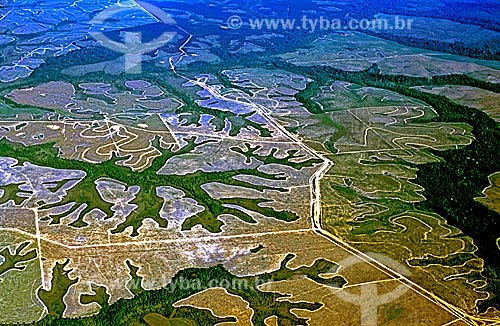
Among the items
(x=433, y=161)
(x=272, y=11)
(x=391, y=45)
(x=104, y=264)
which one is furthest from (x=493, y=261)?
(x=272, y=11)

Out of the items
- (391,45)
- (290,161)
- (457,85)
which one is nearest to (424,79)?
(457,85)

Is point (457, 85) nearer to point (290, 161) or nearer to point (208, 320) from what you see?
point (290, 161)

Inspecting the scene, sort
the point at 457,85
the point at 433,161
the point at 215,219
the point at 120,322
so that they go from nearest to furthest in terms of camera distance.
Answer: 1. the point at 120,322
2. the point at 215,219
3. the point at 433,161
4. the point at 457,85

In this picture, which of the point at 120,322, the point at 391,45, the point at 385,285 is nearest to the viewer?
the point at 120,322

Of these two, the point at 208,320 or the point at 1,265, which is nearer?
the point at 208,320

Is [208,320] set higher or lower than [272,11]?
lower

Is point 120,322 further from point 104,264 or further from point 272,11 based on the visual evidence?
point 272,11
